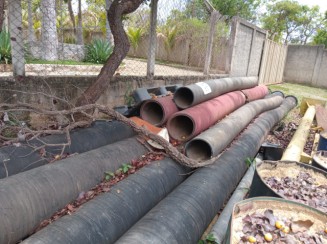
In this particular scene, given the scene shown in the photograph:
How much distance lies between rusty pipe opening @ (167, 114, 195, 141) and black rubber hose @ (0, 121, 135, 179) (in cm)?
58

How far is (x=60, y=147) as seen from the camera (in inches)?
111

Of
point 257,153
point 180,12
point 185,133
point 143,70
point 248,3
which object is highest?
point 248,3

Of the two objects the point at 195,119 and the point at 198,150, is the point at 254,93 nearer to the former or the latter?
the point at 195,119

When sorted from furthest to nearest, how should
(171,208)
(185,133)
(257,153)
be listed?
(257,153)
(185,133)
(171,208)

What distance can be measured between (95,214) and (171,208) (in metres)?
0.59

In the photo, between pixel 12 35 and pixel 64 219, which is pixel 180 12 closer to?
pixel 12 35

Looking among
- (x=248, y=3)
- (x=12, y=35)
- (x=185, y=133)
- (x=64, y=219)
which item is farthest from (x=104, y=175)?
(x=248, y=3)

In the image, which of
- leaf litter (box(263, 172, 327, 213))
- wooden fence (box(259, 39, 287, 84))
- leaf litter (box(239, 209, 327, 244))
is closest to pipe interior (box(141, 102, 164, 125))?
leaf litter (box(263, 172, 327, 213))

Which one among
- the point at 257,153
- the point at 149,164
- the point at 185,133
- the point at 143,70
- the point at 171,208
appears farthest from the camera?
the point at 143,70

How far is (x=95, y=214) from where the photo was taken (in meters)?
2.02

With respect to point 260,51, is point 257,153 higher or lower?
lower

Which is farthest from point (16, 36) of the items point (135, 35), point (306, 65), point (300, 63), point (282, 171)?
point (306, 65)

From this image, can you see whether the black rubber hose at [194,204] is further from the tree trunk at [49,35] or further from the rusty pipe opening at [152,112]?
the tree trunk at [49,35]

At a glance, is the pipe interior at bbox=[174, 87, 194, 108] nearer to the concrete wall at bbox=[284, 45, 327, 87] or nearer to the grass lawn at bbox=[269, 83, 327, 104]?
the grass lawn at bbox=[269, 83, 327, 104]
